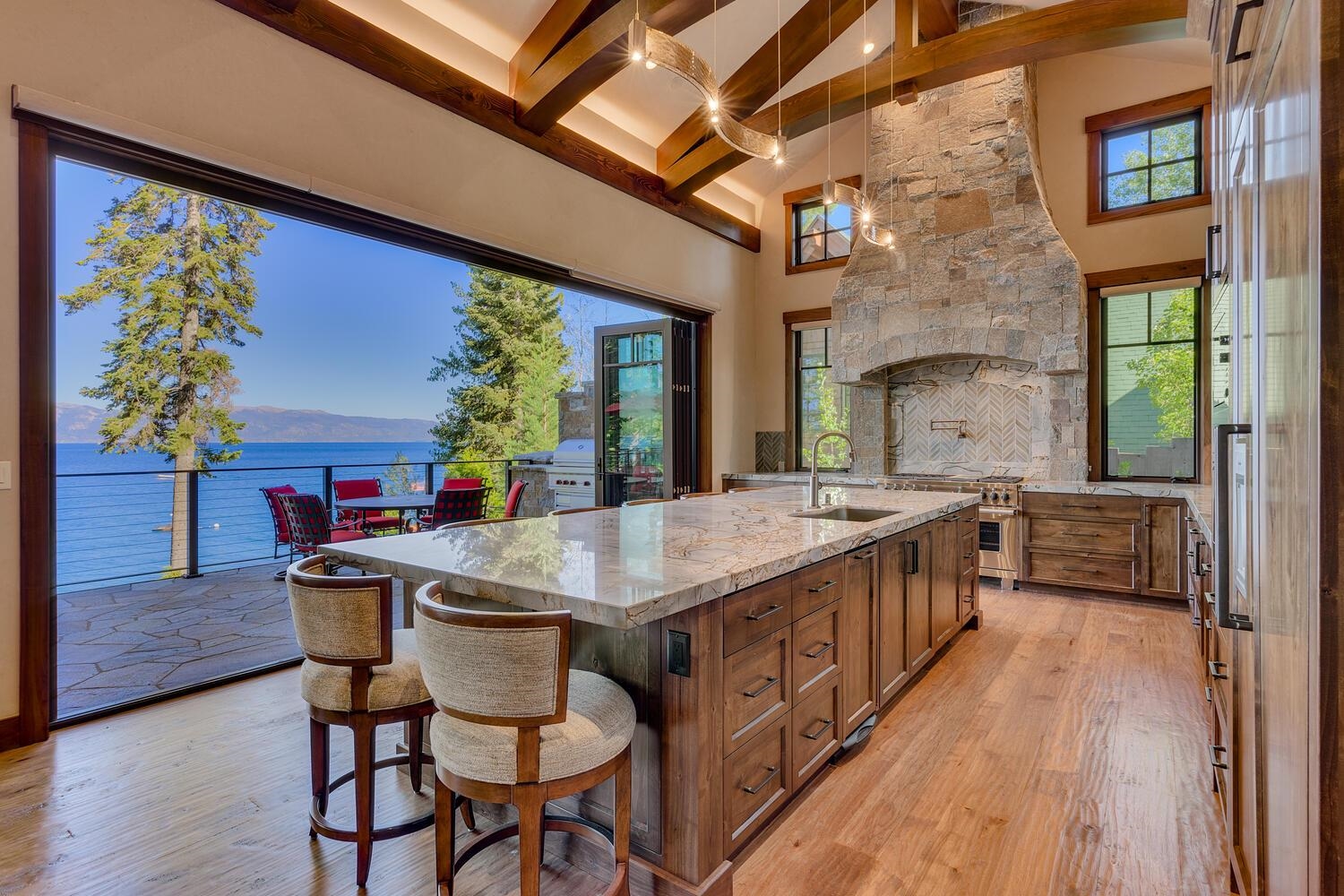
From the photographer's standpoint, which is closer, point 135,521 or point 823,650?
point 823,650

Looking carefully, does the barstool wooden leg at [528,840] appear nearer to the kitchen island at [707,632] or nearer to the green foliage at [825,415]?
the kitchen island at [707,632]

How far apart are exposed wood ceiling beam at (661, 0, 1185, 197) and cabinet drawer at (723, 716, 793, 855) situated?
174 inches

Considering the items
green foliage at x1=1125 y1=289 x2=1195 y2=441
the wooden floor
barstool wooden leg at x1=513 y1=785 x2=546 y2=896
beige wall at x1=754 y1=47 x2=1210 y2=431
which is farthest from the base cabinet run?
beige wall at x1=754 y1=47 x2=1210 y2=431

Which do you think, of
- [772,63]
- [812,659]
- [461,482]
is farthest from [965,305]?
[461,482]

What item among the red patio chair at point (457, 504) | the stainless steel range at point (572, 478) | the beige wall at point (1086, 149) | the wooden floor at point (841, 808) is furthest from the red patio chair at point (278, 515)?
the beige wall at point (1086, 149)

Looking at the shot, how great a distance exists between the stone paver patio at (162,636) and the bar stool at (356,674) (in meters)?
1.20

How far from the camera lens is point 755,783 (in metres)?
1.81

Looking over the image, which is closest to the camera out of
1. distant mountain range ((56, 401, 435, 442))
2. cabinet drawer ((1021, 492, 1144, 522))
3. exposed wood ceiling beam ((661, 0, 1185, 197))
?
exposed wood ceiling beam ((661, 0, 1185, 197))

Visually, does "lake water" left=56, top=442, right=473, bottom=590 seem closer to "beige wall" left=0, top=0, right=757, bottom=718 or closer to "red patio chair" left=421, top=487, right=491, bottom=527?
"red patio chair" left=421, top=487, right=491, bottom=527

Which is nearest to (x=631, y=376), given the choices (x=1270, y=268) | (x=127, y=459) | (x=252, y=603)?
(x=252, y=603)

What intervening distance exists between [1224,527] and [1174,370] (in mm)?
4624

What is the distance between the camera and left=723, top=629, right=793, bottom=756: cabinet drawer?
5.49ft

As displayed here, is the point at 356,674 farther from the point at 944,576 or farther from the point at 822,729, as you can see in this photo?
the point at 944,576

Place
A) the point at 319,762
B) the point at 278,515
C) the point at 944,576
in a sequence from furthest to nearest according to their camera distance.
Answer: the point at 278,515 < the point at 944,576 < the point at 319,762
